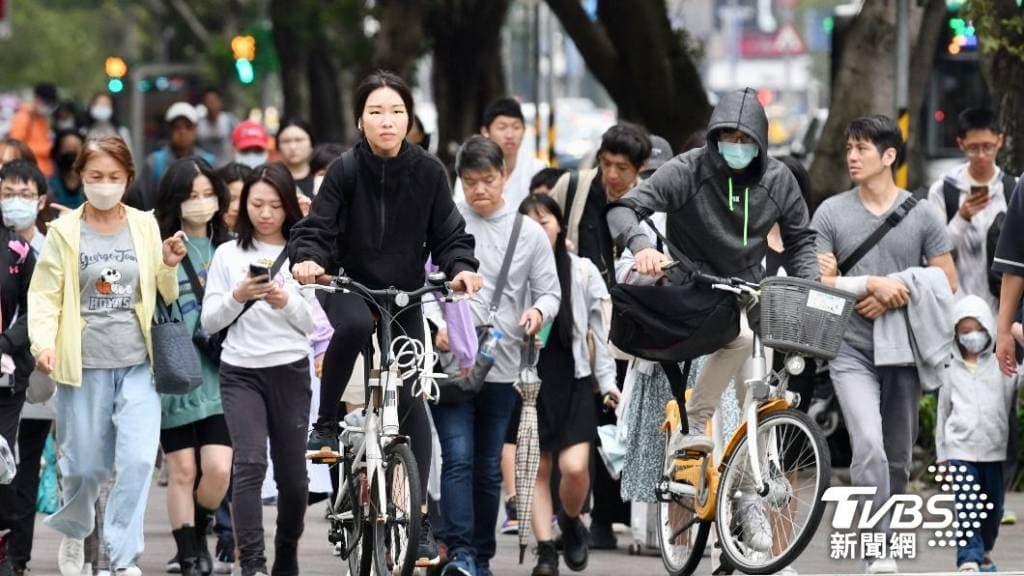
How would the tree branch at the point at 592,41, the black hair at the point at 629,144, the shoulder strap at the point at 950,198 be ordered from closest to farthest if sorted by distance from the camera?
the black hair at the point at 629,144, the shoulder strap at the point at 950,198, the tree branch at the point at 592,41

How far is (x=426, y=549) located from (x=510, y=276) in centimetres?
203

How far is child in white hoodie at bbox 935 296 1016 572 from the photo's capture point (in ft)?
34.2

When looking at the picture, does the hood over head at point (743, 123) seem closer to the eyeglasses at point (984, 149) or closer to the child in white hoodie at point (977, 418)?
Answer: the child in white hoodie at point (977, 418)

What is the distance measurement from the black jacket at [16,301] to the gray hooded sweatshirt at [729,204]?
2824 mm

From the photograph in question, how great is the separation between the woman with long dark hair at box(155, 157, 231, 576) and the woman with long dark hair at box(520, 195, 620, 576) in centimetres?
159

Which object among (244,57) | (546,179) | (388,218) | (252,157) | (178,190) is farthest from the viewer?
(244,57)

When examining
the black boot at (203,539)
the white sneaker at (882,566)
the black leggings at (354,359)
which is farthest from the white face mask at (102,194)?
the white sneaker at (882,566)

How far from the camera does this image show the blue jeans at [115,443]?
32.2 feet

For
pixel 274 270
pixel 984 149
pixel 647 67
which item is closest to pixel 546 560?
pixel 274 270

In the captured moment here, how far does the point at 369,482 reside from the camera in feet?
28.3

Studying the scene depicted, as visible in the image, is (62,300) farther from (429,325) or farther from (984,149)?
(984,149)

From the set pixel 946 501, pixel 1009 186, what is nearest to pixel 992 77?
pixel 1009 186

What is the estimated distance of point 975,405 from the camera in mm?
10570

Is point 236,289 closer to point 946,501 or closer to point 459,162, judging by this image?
point 459,162
